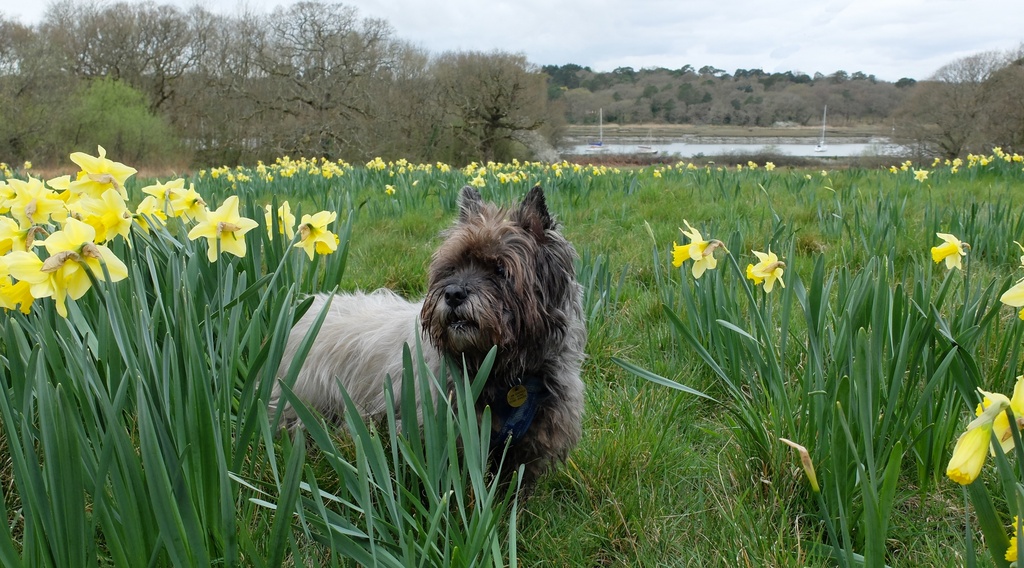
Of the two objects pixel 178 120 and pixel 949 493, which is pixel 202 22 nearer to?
pixel 178 120

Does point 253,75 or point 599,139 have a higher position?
point 253,75

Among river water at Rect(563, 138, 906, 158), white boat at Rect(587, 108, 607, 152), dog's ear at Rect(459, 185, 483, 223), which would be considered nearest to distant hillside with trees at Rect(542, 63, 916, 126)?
white boat at Rect(587, 108, 607, 152)

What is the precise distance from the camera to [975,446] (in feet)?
3.05

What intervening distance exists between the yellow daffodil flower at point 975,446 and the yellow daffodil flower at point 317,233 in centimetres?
197

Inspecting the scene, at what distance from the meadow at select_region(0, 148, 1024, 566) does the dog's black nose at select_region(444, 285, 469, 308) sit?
1.21 ft

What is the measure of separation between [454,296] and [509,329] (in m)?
0.22

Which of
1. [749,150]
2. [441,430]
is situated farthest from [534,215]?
[749,150]

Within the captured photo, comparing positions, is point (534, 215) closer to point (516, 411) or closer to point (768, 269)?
point (516, 411)

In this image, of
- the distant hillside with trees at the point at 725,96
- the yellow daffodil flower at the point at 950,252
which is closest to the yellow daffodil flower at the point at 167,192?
the yellow daffodil flower at the point at 950,252

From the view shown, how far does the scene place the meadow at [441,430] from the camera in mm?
1338

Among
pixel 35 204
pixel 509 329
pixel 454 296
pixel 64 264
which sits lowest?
pixel 509 329

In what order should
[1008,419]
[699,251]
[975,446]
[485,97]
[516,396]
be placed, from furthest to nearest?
[485,97] → [699,251] → [516,396] → [1008,419] → [975,446]

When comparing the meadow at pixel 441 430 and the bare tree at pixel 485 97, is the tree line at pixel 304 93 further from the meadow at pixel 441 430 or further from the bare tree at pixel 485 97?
the meadow at pixel 441 430

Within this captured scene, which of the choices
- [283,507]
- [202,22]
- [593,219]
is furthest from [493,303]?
[202,22]
